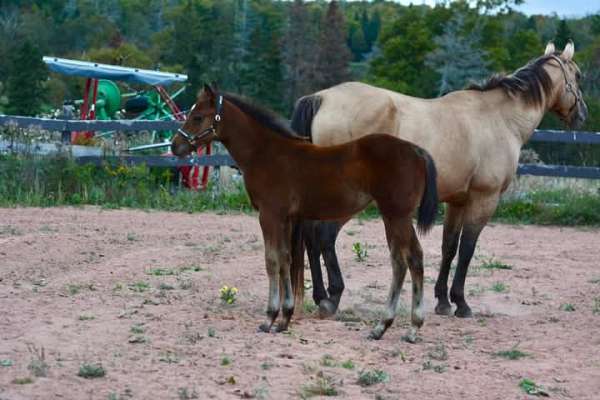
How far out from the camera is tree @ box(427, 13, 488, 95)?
116 feet

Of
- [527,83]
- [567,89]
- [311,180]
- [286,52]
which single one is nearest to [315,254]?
[311,180]

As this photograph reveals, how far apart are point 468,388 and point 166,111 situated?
49.8ft

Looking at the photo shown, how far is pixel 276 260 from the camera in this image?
727 cm

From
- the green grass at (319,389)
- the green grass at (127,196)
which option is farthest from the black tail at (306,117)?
the green grass at (127,196)

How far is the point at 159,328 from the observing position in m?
7.11

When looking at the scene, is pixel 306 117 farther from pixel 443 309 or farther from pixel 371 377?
pixel 371 377

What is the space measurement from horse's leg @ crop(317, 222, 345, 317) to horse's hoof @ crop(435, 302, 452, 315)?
0.98 metres

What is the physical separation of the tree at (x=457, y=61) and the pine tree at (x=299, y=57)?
4.75 metres

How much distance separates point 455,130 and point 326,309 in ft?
5.91

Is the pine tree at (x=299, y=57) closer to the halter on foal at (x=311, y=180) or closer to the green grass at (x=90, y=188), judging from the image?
the green grass at (x=90, y=188)

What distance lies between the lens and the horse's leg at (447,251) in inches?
347

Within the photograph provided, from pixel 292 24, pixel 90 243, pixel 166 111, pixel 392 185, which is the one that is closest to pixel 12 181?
pixel 90 243

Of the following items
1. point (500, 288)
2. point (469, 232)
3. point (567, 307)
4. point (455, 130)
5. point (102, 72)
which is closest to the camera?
point (455, 130)

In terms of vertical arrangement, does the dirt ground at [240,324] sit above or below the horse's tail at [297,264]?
below
